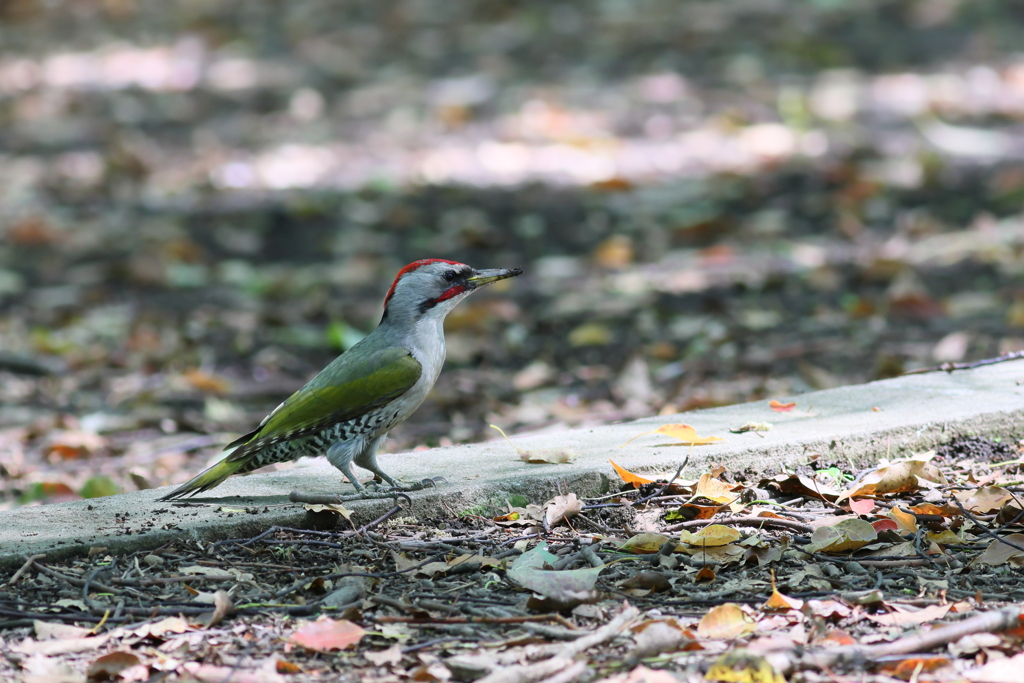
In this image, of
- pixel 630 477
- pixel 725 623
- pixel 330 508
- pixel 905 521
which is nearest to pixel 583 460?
pixel 630 477

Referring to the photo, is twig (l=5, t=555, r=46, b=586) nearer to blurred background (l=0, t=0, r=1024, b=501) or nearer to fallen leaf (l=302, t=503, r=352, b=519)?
fallen leaf (l=302, t=503, r=352, b=519)

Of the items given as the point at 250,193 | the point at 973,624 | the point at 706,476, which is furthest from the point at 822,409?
the point at 250,193

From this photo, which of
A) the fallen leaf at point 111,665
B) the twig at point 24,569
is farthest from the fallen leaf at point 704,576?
the twig at point 24,569

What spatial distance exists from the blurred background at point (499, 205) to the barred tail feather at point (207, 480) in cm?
104

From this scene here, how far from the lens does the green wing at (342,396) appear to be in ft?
12.2

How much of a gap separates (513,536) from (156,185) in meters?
7.71

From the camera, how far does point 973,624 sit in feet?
8.48

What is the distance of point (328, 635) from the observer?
272 cm

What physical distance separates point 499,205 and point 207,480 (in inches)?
235

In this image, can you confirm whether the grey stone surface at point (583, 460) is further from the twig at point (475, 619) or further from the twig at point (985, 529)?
the twig at point (475, 619)

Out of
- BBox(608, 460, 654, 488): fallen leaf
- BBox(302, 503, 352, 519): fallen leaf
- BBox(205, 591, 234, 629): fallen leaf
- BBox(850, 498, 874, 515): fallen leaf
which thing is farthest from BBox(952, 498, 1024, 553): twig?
BBox(205, 591, 234, 629): fallen leaf

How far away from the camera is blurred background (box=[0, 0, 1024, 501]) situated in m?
6.12

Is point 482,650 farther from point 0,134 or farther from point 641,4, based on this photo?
point 641,4

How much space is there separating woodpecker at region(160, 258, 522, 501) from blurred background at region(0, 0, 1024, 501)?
1.08 meters
